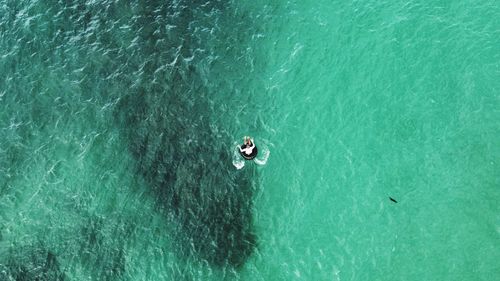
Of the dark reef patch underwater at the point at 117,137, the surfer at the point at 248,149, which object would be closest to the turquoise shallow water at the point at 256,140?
the dark reef patch underwater at the point at 117,137

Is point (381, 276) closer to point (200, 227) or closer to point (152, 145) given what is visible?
point (200, 227)

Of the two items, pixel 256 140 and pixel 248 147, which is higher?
pixel 248 147

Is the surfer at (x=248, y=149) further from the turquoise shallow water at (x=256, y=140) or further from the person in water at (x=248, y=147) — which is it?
the turquoise shallow water at (x=256, y=140)

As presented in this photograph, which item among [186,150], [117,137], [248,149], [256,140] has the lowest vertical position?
[186,150]

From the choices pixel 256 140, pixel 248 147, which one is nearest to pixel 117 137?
pixel 248 147

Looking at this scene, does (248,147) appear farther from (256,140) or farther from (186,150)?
(186,150)

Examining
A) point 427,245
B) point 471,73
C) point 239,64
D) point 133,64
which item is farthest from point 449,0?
point 133,64

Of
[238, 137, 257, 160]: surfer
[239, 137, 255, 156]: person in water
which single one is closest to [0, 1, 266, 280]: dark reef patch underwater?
[238, 137, 257, 160]: surfer
